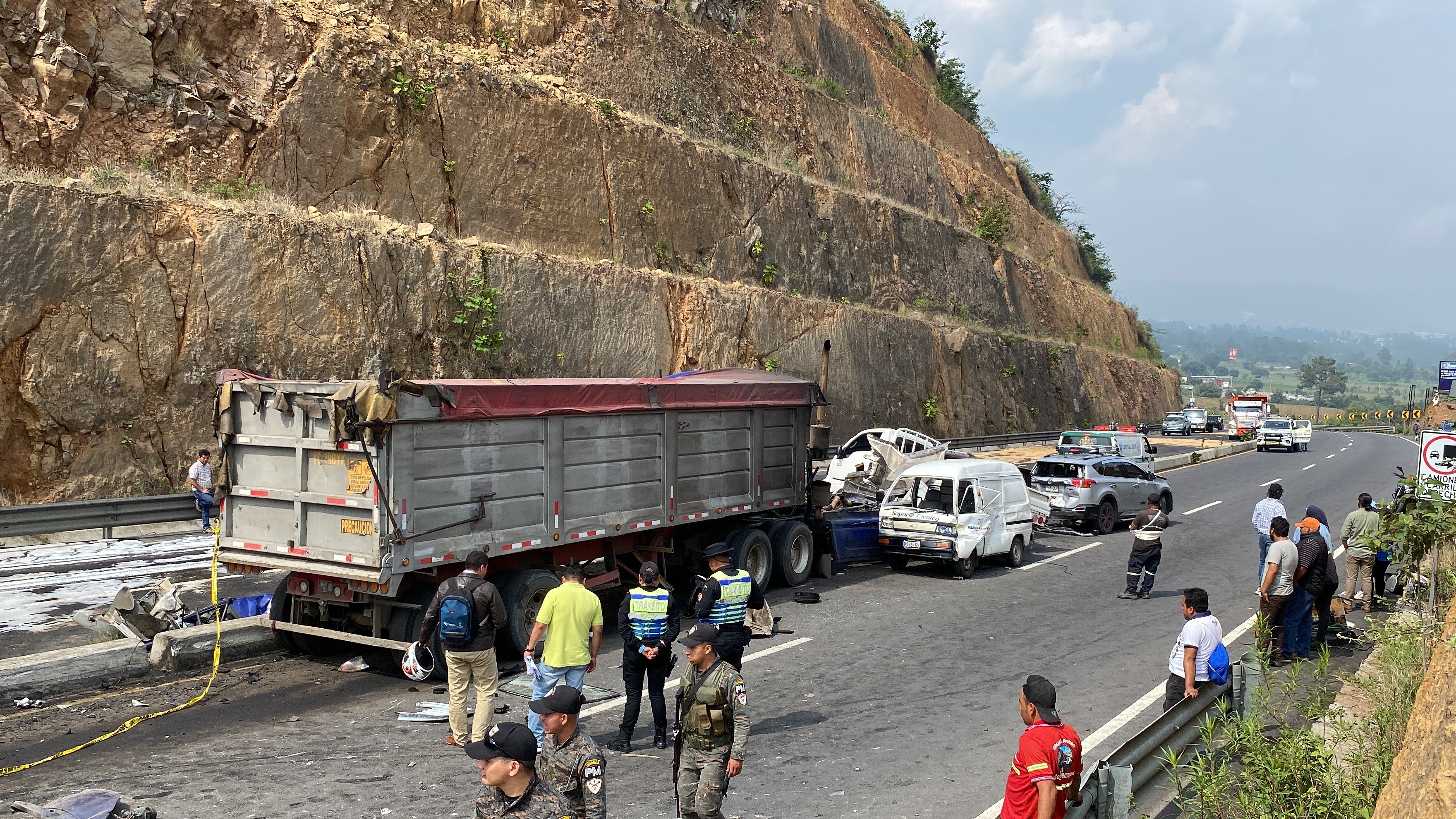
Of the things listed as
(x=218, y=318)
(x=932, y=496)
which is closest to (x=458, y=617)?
(x=932, y=496)

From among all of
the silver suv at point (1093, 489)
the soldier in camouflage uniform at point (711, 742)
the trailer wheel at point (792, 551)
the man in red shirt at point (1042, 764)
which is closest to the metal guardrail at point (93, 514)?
the trailer wheel at point (792, 551)

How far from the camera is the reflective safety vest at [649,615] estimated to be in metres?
8.41

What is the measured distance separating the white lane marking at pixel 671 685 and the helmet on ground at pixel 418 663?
1493 millimetres

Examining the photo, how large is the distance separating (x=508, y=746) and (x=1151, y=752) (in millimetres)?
4241

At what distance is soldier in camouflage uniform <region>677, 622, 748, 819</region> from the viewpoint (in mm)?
5883

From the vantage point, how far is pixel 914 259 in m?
47.4

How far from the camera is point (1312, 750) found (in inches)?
255

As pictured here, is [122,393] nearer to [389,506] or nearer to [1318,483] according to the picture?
[389,506]

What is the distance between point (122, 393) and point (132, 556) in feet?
12.0

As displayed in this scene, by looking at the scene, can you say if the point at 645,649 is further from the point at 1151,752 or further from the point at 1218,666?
the point at 1218,666

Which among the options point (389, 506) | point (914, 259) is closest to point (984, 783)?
point (389, 506)

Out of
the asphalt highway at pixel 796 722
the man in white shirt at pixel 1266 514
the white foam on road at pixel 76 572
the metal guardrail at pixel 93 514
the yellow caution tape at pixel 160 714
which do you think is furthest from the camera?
the metal guardrail at pixel 93 514

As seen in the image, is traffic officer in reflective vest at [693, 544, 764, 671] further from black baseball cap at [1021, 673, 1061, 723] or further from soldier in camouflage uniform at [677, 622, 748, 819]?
black baseball cap at [1021, 673, 1061, 723]

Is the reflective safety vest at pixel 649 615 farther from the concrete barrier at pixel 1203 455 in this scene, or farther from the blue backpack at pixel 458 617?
the concrete barrier at pixel 1203 455
